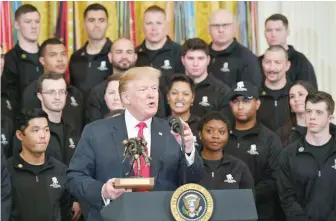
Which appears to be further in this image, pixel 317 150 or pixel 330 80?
pixel 330 80

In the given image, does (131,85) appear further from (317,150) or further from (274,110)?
(274,110)

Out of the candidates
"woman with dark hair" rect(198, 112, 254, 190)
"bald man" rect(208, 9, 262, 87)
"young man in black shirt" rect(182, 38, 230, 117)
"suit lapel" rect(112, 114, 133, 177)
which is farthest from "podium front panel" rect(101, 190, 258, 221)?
"bald man" rect(208, 9, 262, 87)

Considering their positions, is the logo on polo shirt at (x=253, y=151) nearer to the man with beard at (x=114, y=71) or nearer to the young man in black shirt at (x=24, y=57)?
the man with beard at (x=114, y=71)

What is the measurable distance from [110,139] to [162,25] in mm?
4310

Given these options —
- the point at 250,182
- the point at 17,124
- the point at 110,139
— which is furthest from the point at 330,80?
the point at 110,139

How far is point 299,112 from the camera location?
854cm

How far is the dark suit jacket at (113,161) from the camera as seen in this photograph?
17.1 feet

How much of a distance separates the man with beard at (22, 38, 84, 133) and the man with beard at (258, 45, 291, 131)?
1699 mm

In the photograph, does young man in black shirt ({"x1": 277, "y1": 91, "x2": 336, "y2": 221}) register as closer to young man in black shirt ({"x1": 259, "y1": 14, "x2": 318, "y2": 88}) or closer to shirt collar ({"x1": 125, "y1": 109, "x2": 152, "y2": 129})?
young man in black shirt ({"x1": 259, "y1": 14, "x2": 318, "y2": 88})

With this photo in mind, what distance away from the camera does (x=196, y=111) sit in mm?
8719

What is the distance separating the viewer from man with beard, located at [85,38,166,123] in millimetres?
8523

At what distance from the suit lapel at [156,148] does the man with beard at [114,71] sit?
2981 mm

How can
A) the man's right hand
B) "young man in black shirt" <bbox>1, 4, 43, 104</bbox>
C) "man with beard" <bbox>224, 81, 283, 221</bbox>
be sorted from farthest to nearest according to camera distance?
"young man in black shirt" <bbox>1, 4, 43, 104</bbox> < "man with beard" <bbox>224, 81, 283, 221</bbox> < the man's right hand

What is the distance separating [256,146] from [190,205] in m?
3.64
